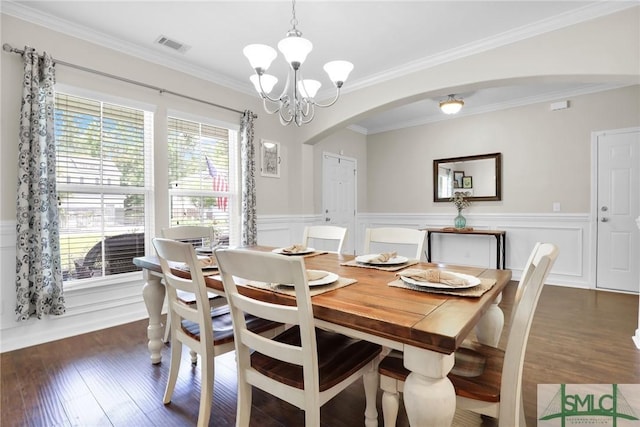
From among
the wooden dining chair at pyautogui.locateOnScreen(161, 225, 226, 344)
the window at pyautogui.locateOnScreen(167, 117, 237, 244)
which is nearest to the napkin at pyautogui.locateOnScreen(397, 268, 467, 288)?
the wooden dining chair at pyautogui.locateOnScreen(161, 225, 226, 344)

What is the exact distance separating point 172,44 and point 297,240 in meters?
2.76

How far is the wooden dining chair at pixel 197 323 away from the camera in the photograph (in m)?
1.42

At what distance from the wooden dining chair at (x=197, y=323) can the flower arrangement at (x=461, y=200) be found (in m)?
4.02

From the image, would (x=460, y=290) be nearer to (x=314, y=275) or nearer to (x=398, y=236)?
(x=314, y=275)

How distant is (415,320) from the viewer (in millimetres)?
952

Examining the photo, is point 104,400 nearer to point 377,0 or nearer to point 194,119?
point 194,119

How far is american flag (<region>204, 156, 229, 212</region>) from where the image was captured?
364 centimetres

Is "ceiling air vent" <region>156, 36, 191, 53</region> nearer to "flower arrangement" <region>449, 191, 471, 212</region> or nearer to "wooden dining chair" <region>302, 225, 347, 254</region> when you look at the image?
"wooden dining chair" <region>302, 225, 347, 254</region>

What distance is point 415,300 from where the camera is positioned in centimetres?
115

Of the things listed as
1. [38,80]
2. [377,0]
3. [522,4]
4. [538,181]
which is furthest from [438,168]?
[38,80]

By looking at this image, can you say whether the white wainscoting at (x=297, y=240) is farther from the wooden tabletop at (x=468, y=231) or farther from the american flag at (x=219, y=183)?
the american flag at (x=219, y=183)

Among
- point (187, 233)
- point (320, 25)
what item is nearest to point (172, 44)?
point (320, 25)

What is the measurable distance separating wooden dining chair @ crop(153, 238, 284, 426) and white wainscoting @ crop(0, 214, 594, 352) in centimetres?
159

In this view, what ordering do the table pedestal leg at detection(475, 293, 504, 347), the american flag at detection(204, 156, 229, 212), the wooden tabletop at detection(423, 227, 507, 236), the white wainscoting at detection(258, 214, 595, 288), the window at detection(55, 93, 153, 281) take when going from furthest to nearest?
the wooden tabletop at detection(423, 227, 507, 236) → the white wainscoting at detection(258, 214, 595, 288) → the american flag at detection(204, 156, 229, 212) → the window at detection(55, 93, 153, 281) → the table pedestal leg at detection(475, 293, 504, 347)
